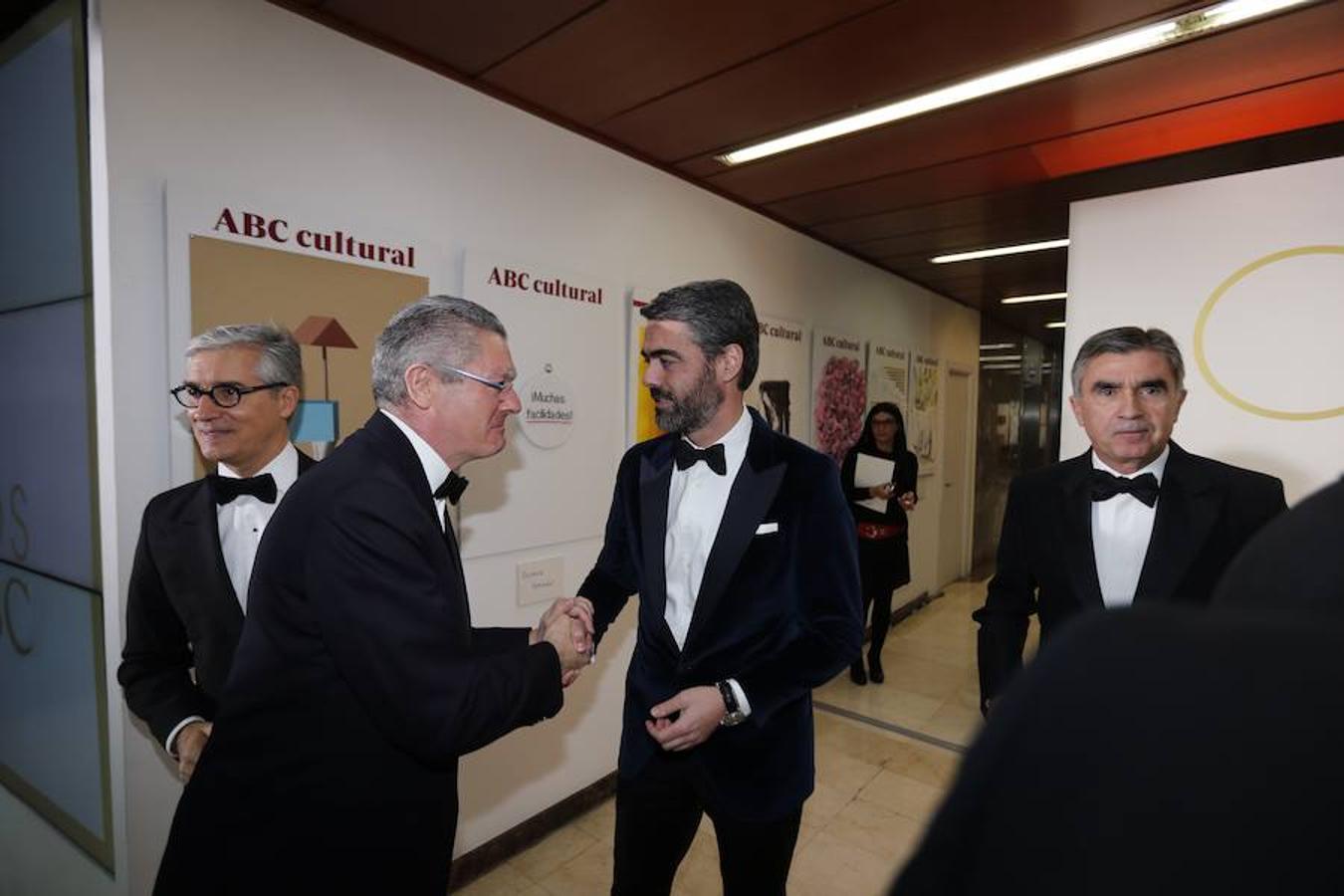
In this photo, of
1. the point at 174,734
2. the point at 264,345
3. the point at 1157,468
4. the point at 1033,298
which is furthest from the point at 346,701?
the point at 1033,298

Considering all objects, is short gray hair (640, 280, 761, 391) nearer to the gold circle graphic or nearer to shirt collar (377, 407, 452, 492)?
shirt collar (377, 407, 452, 492)

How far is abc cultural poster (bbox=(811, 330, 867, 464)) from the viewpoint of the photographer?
4.94 meters

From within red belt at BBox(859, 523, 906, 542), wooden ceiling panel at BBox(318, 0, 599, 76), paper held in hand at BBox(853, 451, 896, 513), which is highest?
wooden ceiling panel at BBox(318, 0, 599, 76)

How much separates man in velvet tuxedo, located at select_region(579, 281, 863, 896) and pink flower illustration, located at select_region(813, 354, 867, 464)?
3.26m

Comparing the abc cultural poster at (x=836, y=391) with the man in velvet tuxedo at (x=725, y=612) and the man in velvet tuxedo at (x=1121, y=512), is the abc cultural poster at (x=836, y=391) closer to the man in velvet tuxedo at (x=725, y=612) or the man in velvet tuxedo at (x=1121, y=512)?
the man in velvet tuxedo at (x=1121, y=512)

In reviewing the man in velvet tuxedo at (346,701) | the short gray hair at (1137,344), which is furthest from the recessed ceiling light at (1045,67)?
the man in velvet tuxedo at (346,701)

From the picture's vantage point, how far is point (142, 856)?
1.87 m

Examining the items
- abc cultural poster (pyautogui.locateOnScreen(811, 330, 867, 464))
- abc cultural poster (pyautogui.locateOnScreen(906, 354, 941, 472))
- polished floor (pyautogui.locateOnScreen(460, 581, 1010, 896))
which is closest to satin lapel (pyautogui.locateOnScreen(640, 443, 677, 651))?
polished floor (pyautogui.locateOnScreen(460, 581, 1010, 896))

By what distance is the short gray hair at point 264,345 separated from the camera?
1.70m

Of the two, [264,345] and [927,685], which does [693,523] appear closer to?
[264,345]

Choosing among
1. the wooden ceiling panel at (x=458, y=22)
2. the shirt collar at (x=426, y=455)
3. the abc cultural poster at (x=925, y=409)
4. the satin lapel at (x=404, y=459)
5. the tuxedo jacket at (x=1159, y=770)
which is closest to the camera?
the tuxedo jacket at (x=1159, y=770)

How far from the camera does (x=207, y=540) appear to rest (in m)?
1.65

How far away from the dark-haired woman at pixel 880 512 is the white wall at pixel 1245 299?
6.75 ft

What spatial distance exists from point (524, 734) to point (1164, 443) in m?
2.64
